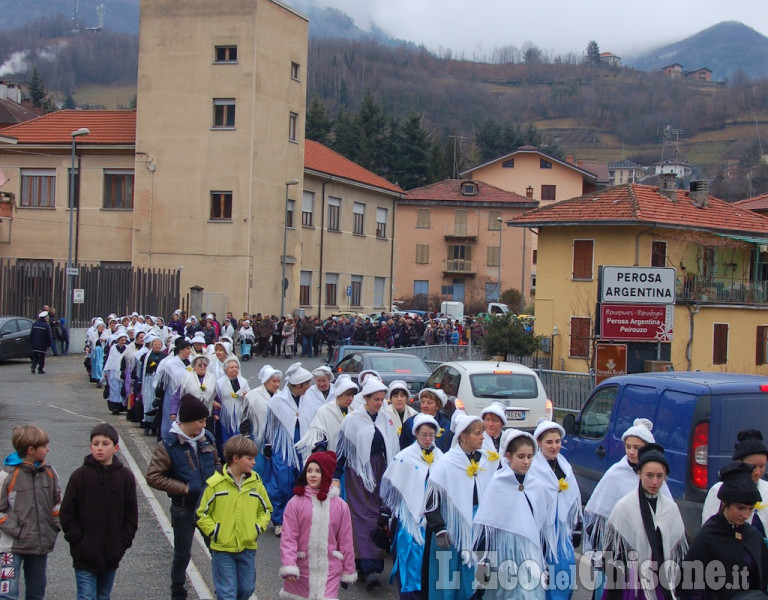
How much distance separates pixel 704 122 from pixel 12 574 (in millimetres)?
167977

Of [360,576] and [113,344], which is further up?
[113,344]

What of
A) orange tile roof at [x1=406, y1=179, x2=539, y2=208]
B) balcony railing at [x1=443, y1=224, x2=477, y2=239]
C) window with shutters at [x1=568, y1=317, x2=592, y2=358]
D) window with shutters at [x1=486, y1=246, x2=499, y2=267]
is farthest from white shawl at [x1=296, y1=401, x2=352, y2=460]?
window with shutters at [x1=486, y1=246, x2=499, y2=267]

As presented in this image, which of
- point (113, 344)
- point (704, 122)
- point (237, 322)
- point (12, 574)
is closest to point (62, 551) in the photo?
point (12, 574)

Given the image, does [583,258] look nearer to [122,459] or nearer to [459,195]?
[122,459]

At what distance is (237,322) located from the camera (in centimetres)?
3953

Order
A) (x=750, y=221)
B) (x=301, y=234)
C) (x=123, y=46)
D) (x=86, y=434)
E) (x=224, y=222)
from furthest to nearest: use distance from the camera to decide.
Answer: (x=123, y=46)
(x=301, y=234)
(x=224, y=222)
(x=750, y=221)
(x=86, y=434)

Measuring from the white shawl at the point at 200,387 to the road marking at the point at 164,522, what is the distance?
128 cm

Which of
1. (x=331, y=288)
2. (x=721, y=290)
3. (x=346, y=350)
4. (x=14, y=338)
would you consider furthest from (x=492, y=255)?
(x=346, y=350)

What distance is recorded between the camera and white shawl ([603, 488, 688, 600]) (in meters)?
5.90

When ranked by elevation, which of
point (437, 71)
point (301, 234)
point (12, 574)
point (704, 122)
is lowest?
point (12, 574)

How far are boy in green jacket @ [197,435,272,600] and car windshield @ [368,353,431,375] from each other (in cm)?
1150

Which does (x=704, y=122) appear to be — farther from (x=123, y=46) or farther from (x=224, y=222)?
(x=224, y=222)

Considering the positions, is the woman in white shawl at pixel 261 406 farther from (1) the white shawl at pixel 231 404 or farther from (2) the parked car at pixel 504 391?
(2) the parked car at pixel 504 391

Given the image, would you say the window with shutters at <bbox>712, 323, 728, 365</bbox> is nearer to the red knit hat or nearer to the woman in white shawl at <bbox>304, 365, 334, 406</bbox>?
the woman in white shawl at <bbox>304, 365, 334, 406</bbox>
